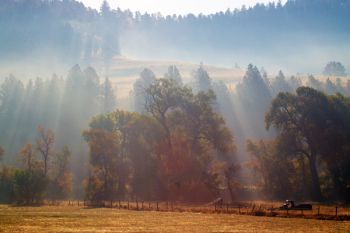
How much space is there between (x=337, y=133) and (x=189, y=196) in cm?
3081

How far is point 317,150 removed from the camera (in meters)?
76.4

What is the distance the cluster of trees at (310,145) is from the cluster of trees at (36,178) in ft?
155

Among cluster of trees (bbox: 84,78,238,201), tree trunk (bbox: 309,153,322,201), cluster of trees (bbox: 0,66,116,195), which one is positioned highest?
cluster of trees (bbox: 0,66,116,195)

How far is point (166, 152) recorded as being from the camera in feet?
281

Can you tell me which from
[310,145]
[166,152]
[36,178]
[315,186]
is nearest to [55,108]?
[36,178]

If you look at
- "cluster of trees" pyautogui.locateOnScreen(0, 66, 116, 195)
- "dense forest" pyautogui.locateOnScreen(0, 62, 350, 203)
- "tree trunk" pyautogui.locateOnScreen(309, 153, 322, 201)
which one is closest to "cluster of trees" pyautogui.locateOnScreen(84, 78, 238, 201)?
"dense forest" pyautogui.locateOnScreen(0, 62, 350, 203)

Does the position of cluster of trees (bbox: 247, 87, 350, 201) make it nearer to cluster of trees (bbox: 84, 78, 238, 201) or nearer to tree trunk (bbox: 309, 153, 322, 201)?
tree trunk (bbox: 309, 153, 322, 201)

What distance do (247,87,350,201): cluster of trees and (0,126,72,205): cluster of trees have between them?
47.3 m

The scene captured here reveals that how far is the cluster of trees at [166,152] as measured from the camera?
81688mm

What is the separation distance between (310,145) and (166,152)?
2935 cm

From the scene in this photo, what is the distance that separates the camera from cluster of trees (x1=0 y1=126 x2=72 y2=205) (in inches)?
3027

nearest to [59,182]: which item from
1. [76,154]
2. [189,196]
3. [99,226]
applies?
[189,196]

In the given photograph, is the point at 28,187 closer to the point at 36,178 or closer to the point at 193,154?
the point at 36,178

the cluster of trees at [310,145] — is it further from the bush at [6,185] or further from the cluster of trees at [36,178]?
the bush at [6,185]
